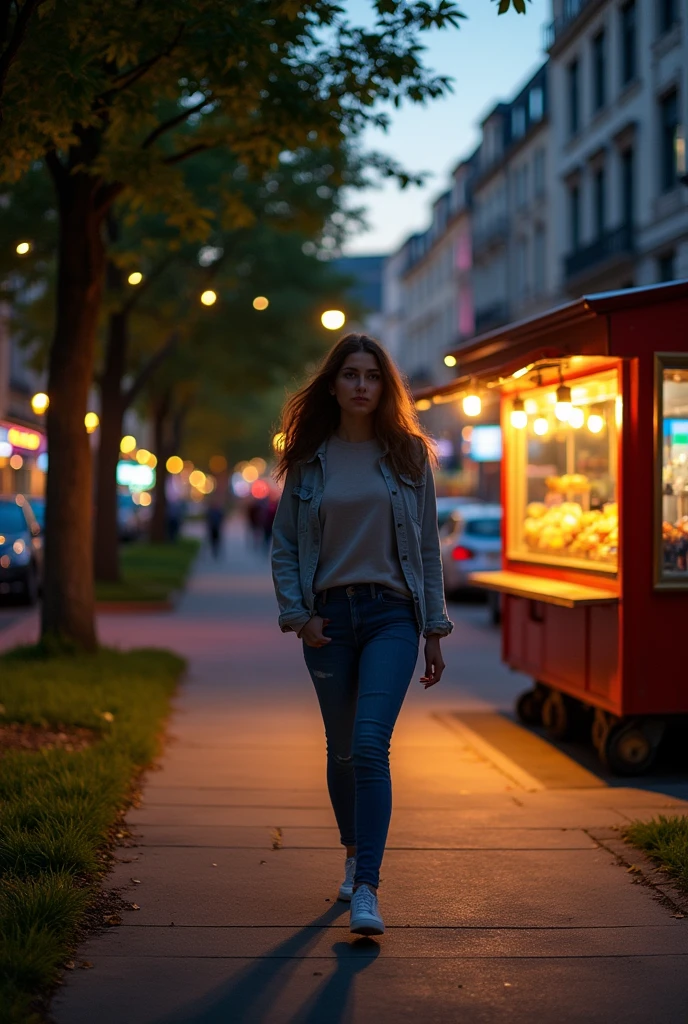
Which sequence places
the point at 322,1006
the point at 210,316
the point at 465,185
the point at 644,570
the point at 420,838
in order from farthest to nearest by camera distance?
the point at 465,185 < the point at 210,316 < the point at 644,570 < the point at 420,838 < the point at 322,1006

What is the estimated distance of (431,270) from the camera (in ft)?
271

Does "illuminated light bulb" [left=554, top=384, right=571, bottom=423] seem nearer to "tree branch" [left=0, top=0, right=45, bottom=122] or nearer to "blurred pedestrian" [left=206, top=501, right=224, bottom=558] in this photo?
"tree branch" [left=0, top=0, right=45, bottom=122]

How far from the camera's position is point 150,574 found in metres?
29.4

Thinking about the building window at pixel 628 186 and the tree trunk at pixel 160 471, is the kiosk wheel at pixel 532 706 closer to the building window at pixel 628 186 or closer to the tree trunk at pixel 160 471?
the building window at pixel 628 186

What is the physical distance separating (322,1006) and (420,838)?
258cm

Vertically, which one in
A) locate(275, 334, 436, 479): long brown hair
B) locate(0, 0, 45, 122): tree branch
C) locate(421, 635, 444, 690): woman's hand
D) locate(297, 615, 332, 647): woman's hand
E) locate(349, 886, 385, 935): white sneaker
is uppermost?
locate(0, 0, 45, 122): tree branch

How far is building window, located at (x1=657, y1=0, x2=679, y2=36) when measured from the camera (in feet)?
99.1

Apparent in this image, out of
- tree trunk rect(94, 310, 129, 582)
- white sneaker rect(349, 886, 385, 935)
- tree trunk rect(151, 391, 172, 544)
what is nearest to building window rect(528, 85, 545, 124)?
tree trunk rect(151, 391, 172, 544)

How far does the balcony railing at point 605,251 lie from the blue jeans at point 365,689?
29.3m

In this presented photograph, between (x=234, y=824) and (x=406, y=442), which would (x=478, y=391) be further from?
(x=406, y=442)

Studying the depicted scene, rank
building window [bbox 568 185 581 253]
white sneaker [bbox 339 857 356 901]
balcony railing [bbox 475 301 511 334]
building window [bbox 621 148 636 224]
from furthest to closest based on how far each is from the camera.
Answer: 1. balcony railing [bbox 475 301 511 334]
2. building window [bbox 568 185 581 253]
3. building window [bbox 621 148 636 224]
4. white sneaker [bbox 339 857 356 901]

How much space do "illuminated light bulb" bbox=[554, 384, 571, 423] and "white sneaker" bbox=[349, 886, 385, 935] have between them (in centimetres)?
464

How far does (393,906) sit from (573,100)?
3727 cm

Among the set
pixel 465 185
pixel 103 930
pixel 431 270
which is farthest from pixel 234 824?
pixel 431 270
